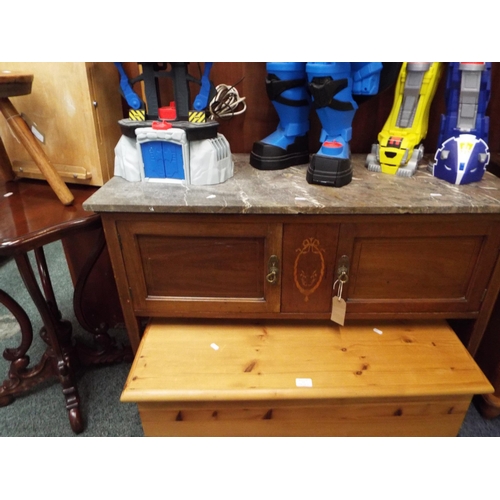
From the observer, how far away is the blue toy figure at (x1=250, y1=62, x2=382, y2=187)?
975mm

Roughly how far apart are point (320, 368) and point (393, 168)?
61 cm

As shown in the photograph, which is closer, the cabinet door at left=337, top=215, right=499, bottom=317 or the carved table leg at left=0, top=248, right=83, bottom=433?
the cabinet door at left=337, top=215, right=499, bottom=317

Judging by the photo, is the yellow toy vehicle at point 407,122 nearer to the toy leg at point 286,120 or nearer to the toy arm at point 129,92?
the toy leg at point 286,120

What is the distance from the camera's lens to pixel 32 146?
1.07 meters

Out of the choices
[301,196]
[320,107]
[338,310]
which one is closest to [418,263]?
[338,310]

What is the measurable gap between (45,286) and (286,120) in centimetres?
102

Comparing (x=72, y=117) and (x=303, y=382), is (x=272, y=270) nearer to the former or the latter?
(x=303, y=382)

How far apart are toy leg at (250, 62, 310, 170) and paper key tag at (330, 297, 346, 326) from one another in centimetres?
44

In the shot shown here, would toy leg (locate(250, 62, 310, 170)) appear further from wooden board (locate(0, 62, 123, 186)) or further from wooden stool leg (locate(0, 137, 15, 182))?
wooden stool leg (locate(0, 137, 15, 182))

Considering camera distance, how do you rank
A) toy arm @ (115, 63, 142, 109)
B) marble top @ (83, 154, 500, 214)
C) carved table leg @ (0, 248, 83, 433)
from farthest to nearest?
carved table leg @ (0, 248, 83, 433) < toy arm @ (115, 63, 142, 109) < marble top @ (83, 154, 500, 214)

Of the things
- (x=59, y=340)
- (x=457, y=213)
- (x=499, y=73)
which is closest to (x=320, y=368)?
(x=457, y=213)

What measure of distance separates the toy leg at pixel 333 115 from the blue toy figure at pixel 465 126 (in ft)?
0.90

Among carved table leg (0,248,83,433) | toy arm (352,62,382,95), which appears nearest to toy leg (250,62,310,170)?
toy arm (352,62,382,95)

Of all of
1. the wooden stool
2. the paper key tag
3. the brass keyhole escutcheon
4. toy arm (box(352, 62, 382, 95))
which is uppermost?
toy arm (box(352, 62, 382, 95))
